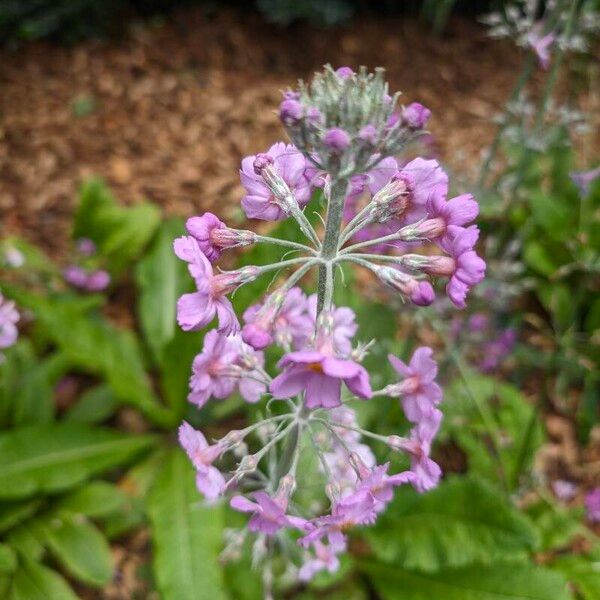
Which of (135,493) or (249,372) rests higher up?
(249,372)

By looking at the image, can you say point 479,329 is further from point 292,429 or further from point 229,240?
point 229,240

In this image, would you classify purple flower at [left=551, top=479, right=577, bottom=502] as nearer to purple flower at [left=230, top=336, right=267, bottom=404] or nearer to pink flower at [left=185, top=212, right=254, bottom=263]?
purple flower at [left=230, top=336, right=267, bottom=404]

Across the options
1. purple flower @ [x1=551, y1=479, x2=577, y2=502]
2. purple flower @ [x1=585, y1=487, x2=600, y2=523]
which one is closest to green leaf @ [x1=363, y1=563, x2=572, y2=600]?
purple flower @ [x1=585, y1=487, x2=600, y2=523]

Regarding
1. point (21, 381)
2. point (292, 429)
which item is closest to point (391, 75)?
point (21, 381)

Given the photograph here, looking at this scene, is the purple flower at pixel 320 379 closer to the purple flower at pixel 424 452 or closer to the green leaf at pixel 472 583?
the purple flower at pixel 424 452

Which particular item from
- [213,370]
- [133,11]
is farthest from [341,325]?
[133,11]

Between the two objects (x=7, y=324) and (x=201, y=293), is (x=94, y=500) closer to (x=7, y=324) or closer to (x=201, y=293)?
(x=7, y=324)

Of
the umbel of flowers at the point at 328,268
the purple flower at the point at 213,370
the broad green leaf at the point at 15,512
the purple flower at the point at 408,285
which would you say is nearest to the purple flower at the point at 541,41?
the umbel of flowers at the point at 328,268
